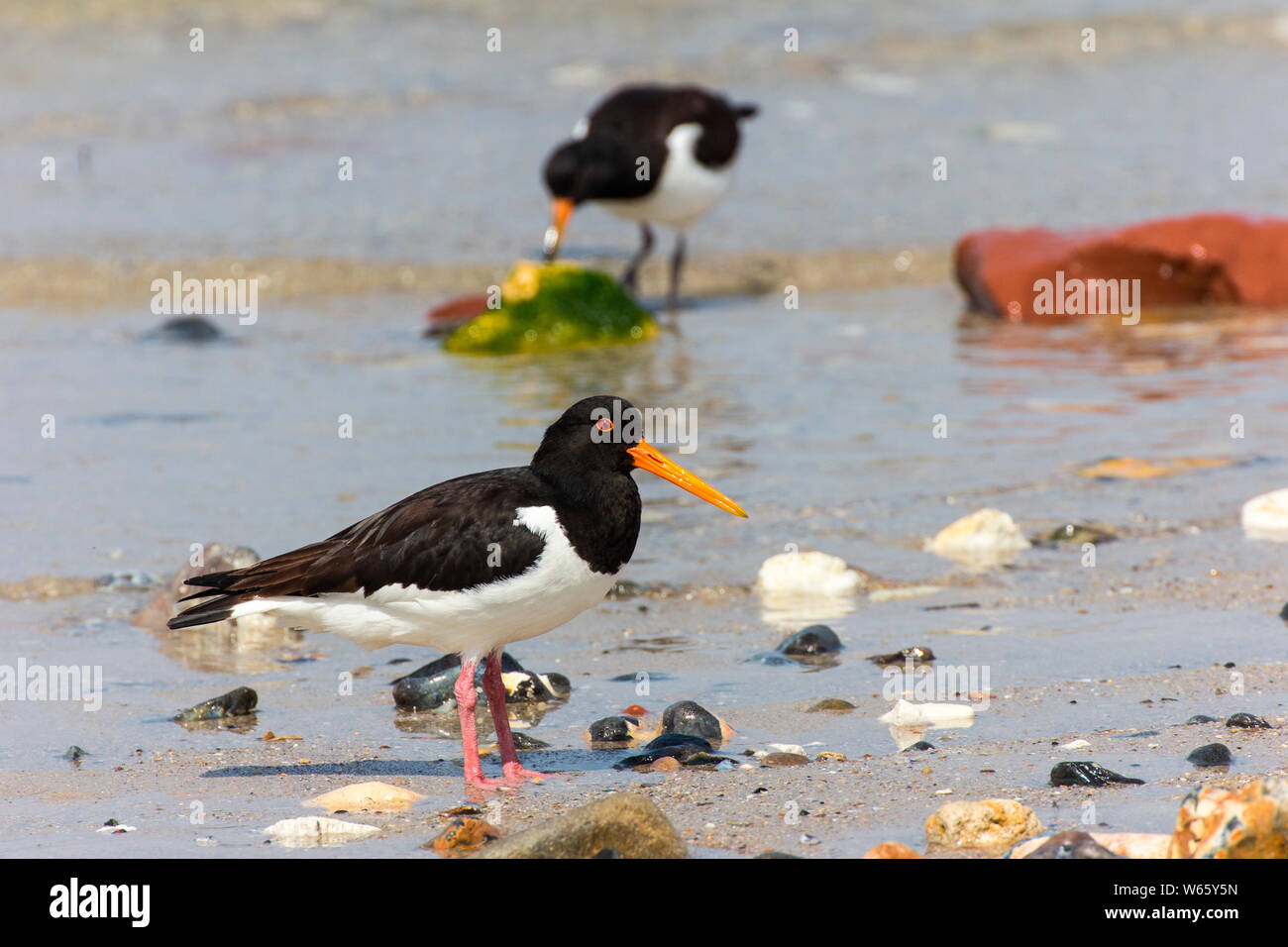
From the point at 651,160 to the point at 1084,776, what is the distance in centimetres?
856

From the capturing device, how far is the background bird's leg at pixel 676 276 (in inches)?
472

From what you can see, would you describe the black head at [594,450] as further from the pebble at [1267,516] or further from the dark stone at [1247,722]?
the pebble at [1267,516]

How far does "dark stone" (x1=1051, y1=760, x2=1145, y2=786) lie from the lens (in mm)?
4004

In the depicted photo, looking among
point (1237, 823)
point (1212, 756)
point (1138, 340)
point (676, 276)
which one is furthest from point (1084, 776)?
point (676, 276)

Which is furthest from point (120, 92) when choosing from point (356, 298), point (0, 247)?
point (356, 298)

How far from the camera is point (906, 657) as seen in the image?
5203mm

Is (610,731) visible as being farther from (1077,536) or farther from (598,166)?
(598,166)

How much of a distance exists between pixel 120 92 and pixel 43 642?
14.3 metres

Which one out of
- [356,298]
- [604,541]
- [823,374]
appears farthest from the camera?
[356,298]

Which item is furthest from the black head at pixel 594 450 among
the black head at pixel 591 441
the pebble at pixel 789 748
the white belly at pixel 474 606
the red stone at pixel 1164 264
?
the red stone at pixel 1164 264

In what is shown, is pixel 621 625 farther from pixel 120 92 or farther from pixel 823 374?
pixel 120 92

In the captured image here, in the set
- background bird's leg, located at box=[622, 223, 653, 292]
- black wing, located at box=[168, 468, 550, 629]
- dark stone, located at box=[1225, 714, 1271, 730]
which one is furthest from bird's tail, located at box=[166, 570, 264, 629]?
background bird's leg, located at box=[622, 223, 653, 292]

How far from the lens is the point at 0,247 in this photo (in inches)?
504
